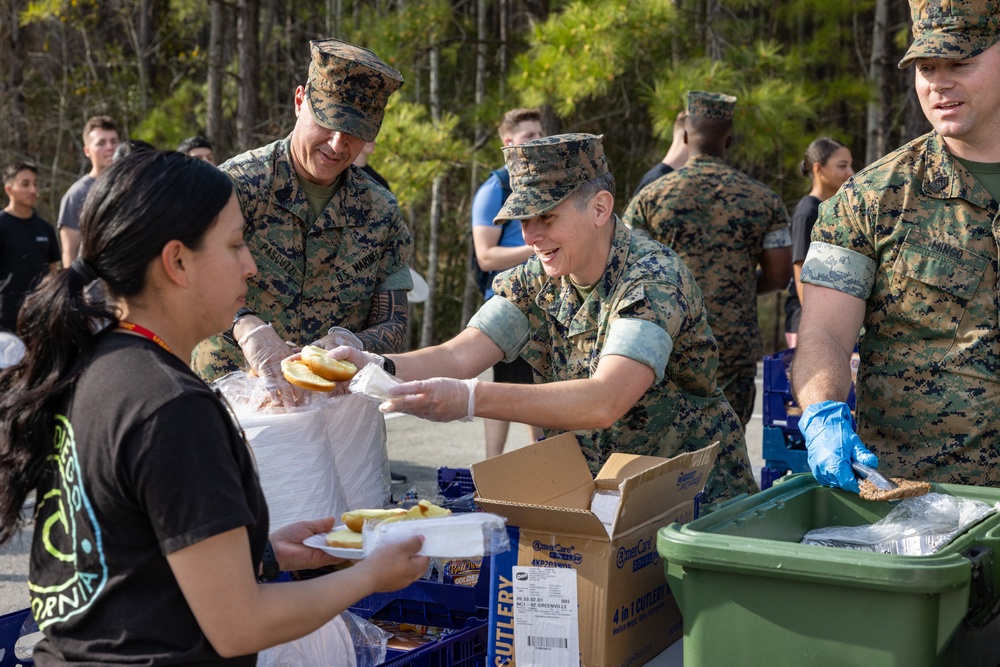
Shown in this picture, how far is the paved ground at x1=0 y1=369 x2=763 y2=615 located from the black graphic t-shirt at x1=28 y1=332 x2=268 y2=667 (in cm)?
367

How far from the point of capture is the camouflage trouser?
16.1 feet

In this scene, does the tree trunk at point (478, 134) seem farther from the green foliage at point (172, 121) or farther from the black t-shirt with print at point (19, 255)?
the black t-shirt with print at point (19, 255)

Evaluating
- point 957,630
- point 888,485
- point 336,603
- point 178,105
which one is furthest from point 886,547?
point 178,105

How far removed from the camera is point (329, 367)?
249 cm

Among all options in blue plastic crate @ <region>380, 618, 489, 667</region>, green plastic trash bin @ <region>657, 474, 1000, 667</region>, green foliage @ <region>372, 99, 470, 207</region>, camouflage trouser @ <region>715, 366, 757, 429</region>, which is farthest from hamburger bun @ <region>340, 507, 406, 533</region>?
green foliage @ <region>372, 99, 470, 207</region>

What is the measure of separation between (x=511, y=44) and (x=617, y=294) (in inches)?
319

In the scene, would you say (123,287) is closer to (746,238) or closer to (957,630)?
(957,630)

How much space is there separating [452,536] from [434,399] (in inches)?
24.7

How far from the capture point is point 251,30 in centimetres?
930

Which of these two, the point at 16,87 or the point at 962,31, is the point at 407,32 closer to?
the point at 962,31

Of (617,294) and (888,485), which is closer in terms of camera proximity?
(888,485)

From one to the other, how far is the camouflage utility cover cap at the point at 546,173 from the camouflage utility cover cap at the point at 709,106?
2482mm

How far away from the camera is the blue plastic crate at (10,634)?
2115 millimetres

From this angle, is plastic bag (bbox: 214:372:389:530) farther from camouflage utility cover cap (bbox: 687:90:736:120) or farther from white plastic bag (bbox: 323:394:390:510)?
camouflage utility cover cap (bbox: 687:90:736:120)
